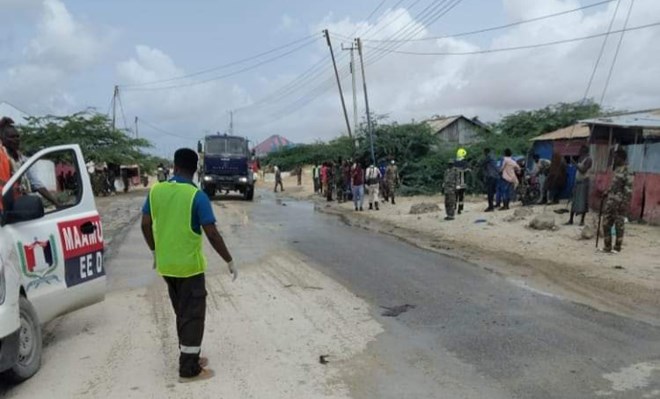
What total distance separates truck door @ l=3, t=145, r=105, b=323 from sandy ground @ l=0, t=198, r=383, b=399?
0.51 metres

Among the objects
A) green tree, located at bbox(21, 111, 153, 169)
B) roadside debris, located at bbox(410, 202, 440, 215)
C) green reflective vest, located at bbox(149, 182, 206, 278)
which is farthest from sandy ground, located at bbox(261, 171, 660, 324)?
green tree, located at bbox(21, 111, 153, 169)

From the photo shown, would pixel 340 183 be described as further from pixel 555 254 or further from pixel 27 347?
pixel 27 347

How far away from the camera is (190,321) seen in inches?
188

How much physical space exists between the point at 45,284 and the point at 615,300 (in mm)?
6125

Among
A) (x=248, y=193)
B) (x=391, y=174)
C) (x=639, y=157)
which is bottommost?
(x=248, y=193)

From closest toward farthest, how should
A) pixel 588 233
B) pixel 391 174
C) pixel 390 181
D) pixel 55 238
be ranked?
pixel 55 238
pixel 588 233
pixel 391 174
pixel 390 181

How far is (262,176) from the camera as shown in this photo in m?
66.4

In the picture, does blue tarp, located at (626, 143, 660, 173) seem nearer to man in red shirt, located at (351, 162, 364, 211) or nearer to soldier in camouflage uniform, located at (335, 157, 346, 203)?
man in red shirt, located at (351, 162, 364, 211)

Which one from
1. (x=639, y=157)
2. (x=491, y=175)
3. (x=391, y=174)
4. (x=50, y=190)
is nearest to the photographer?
(x=50, y=190)

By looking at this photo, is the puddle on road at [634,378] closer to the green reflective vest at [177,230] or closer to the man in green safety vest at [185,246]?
the man in green safety vest at [185,246]

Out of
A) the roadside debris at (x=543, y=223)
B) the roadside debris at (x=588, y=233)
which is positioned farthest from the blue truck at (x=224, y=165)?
the roadside debris at (x=588, y=233)

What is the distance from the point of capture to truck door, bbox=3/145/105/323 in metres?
4.96

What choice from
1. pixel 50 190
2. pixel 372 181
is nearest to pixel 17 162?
pixel 50 190

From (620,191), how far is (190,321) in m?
8.03
